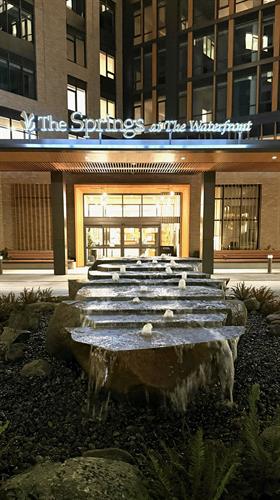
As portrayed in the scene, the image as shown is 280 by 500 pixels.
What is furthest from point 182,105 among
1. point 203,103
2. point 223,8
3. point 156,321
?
point 156,321

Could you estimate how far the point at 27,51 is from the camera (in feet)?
65.7

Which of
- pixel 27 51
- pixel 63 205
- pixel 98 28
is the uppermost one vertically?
pixel 98 28

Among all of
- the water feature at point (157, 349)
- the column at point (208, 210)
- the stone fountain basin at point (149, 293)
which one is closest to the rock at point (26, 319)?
the stone fountain basin at point (149, 293)

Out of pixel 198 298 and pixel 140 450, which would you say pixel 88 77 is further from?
pixel 140 450

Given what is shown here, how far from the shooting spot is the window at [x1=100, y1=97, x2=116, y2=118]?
87.7 ft

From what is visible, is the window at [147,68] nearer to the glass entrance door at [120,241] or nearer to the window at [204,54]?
the window at [204,54]

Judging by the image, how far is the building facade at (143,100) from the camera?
60.6 ft

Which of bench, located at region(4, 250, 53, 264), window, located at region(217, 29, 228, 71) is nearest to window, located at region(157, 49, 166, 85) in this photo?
window, located at region(217, 29, 228, 71)

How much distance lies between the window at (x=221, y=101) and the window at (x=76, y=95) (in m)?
10.4

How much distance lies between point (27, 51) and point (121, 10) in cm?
1221

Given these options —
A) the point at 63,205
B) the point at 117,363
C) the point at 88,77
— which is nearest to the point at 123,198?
the point at 63,205

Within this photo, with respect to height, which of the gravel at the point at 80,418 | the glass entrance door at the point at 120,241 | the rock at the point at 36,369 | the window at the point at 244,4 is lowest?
the gravel at the point at 80,418

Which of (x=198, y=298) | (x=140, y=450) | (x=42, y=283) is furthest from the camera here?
(x=42, y=283)

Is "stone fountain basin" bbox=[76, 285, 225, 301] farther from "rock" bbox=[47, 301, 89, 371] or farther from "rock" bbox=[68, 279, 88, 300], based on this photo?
"rock" bbox=[47, 301, 89, 371]
